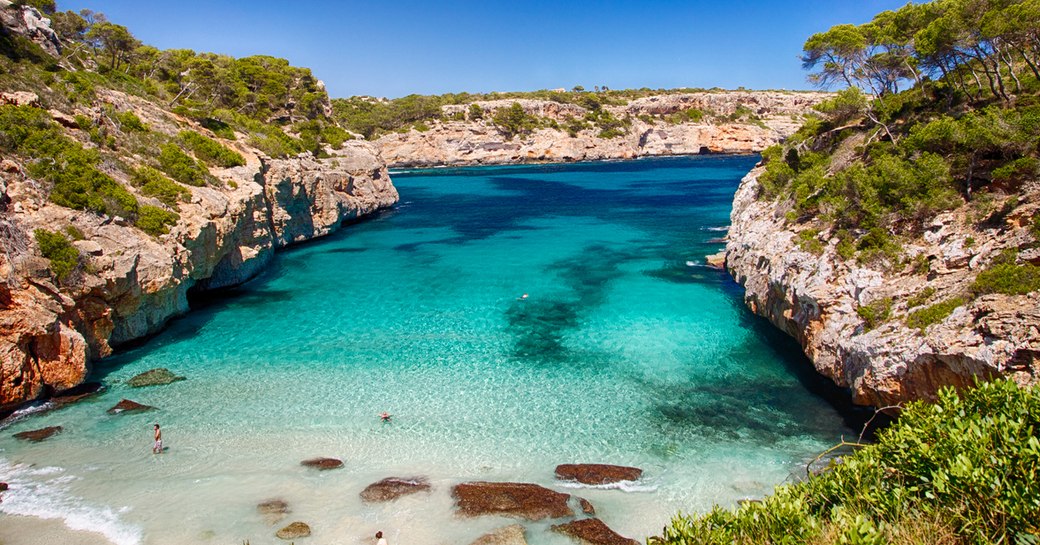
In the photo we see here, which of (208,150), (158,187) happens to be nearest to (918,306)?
(158,187)

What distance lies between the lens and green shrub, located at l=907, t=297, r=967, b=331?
1284 centimetres

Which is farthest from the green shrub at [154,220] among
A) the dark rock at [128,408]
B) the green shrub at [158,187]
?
the dark rock at [128,408]

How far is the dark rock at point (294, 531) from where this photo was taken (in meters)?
10.9

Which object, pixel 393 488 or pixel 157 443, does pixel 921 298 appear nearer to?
pixel 393 488

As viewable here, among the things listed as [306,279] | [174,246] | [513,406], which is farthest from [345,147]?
[513,406]

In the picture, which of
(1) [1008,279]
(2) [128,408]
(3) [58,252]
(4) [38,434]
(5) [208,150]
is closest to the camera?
(1) [1008,279]

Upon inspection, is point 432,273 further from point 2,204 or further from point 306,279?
point 2,204

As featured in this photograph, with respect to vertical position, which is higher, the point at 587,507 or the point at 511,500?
the point at 511,500

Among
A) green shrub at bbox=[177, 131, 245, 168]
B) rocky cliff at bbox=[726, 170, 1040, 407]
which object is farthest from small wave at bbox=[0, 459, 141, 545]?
green shrub at bbox=[177, 131, 245, 168]

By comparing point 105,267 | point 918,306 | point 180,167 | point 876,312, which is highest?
point 180,167

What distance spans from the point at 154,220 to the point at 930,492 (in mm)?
25674

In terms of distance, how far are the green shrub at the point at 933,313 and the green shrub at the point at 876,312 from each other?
961 mm

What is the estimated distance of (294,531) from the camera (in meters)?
11.1

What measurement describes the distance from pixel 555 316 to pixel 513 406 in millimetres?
8390
